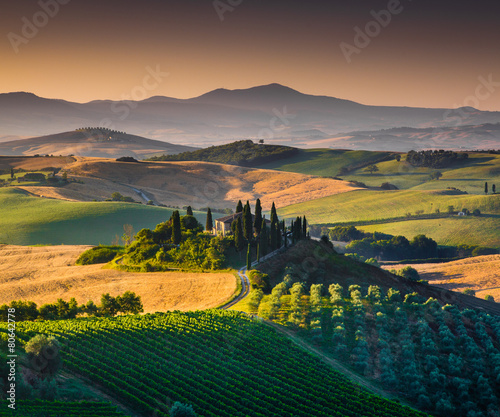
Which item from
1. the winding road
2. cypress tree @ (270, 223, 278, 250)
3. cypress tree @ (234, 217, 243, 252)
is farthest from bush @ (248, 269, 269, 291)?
cypress tree @ (270, 223, 278, 250)

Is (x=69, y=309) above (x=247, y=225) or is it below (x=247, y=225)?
below

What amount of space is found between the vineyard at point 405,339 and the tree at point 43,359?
26.7 m

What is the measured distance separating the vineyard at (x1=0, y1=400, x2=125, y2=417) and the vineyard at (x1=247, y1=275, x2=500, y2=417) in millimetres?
25188

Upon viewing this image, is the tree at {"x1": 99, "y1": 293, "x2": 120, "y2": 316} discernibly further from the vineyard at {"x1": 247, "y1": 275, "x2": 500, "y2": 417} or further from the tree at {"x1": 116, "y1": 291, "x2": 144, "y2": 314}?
the vineyard at {"x1": 247, "y1": 275, "x2": 500, "y2": 417}

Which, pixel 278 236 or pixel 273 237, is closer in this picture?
pixel 273 237

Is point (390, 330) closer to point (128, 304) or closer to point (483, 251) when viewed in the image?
point (128, 304)

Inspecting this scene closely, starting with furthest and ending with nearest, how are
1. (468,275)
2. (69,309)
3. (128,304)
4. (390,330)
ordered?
(468,275), (128,304), (390,330), (69,309)

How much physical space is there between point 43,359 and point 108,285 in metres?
40.0

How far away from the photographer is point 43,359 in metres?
36.2

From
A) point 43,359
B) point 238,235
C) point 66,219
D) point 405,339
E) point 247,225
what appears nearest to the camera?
point 43,359

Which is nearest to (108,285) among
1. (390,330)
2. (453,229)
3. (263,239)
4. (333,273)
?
(263,239)

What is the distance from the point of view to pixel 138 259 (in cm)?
8612

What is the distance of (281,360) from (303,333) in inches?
386

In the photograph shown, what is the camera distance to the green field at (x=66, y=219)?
122m
